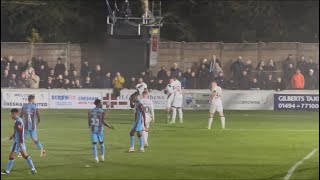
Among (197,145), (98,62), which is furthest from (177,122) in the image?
(197,145)

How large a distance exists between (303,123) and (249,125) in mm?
2707

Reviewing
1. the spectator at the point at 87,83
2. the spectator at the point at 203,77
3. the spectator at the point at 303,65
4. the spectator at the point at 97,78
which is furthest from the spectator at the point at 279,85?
the spectator at the point at 87,83

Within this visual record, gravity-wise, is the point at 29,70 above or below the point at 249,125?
above

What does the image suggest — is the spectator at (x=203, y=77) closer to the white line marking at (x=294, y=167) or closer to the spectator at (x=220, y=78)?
the spectator at (x=220, y=78)

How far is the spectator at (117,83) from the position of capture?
3500 centimetres

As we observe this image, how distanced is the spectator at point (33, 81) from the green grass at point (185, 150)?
377 cm

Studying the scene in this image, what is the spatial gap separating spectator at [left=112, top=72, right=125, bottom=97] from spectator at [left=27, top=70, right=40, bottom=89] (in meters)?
Result: 4.03

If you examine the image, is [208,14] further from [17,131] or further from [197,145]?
[17,131]

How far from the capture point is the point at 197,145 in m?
21.9

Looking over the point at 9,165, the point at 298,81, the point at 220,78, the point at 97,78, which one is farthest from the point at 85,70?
the point at 9,165

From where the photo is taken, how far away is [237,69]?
38.3 metres

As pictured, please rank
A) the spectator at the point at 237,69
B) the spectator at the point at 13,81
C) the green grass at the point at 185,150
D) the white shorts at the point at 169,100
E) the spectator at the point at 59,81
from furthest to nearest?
the spectator at the point at 237,69 → the spectator at the point at 13,81 → the spectator at the point at 59,81 → the white shorts at the point at 169,100 → the green grass at the point at 185,150

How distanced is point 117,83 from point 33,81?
181 inches

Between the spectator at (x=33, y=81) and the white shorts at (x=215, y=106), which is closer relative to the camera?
the white shorts at (x=215, y=106)
